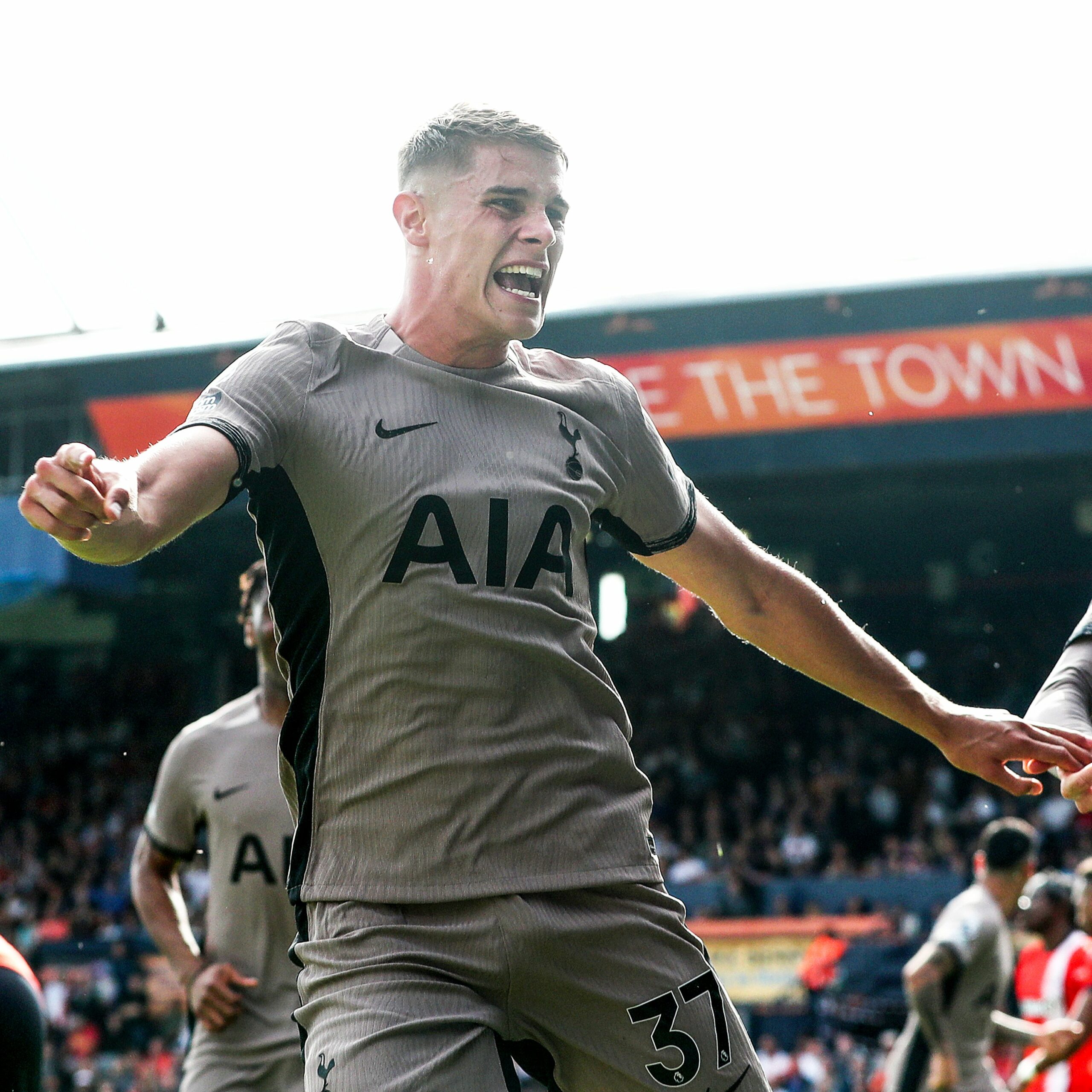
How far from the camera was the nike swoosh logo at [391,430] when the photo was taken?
2.63 metres

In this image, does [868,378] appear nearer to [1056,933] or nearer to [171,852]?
[1056,933]

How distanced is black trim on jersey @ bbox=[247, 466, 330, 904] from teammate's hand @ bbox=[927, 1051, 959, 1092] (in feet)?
16.2

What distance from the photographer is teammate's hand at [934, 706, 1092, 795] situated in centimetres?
315

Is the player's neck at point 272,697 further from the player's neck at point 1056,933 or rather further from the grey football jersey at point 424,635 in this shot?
the player's neck at point 1056,933

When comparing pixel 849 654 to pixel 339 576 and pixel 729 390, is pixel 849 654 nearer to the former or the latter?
pixel 339 576

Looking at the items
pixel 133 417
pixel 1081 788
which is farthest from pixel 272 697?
pixel 133 417

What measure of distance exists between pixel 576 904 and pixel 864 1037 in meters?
10.7

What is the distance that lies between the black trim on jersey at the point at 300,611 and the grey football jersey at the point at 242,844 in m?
2.10

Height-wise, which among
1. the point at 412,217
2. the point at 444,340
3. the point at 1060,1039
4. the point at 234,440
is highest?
the point at 412,217

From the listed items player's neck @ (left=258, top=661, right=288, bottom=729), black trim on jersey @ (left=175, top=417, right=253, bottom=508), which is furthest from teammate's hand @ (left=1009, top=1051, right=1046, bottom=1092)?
black trim on jersey @ (left=175, top=417, right=253, bottom=508)

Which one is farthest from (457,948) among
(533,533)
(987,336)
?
(987,336)

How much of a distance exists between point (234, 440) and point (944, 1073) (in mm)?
5487

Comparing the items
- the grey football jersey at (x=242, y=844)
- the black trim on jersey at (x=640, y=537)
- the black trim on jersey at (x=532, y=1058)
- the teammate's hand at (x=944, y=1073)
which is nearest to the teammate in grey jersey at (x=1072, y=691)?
the black trim on jersey at (x=640, y=537)

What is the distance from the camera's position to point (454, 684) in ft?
8.23
